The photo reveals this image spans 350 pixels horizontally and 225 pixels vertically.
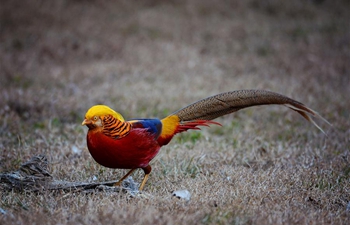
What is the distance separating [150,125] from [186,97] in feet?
13.2

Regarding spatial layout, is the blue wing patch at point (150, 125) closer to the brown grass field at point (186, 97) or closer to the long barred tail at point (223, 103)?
the long barred tail at point (223, 103)

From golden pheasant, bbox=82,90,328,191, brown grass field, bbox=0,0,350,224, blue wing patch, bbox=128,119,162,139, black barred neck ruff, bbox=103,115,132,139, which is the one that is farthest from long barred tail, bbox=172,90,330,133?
black barred neck ruff, bbox=103,115,132,139

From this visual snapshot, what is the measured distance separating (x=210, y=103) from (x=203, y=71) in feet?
18.8

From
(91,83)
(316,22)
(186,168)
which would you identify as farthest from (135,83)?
(316,22)

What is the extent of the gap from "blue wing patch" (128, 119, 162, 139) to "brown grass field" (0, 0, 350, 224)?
1.48 feet

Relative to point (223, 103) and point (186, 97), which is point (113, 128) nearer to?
point (223, 103)

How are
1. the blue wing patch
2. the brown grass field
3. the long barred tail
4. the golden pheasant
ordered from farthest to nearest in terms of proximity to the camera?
the long barred tail, the blue wing patch, the golden pheasant, the brown grass field

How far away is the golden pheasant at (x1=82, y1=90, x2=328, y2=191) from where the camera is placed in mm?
3193

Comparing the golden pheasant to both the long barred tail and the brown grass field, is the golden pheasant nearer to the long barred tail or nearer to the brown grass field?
the long barred tail

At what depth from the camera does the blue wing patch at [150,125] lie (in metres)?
3.42

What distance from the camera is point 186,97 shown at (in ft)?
24.5

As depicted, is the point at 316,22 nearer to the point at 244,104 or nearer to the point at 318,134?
the point at 318,134

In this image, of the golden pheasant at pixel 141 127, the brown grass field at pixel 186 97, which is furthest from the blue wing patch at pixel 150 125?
the brown grass field at pixel 186 97

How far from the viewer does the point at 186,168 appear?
4.11 metres
